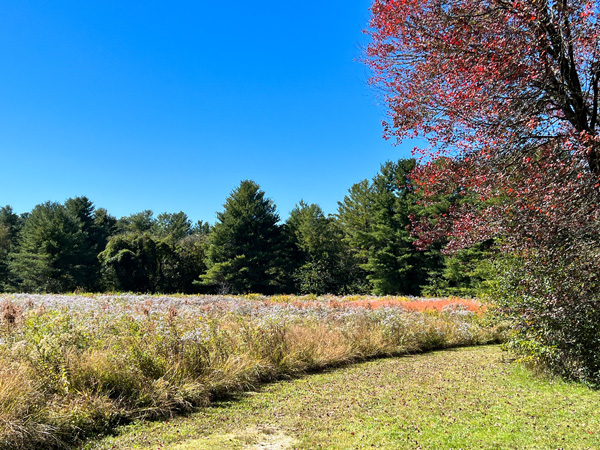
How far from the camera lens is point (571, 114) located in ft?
15.3

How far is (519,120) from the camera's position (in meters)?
4.41

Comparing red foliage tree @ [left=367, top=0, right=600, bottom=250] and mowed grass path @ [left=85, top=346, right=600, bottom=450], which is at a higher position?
red foliage tree @ [left=367, top=0, right=600, bottom=250]

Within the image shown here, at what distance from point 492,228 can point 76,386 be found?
5.63 meters

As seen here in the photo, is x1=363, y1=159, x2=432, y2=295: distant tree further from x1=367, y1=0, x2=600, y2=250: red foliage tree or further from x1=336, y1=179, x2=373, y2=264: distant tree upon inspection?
x1=367, y1=0, x2=600, y2=250: red foliage tree

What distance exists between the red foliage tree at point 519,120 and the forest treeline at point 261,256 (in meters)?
18.8

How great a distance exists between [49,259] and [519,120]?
32.5 meters

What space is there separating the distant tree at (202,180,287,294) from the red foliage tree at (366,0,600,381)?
24.6m

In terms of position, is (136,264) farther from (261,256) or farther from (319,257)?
(319,257)

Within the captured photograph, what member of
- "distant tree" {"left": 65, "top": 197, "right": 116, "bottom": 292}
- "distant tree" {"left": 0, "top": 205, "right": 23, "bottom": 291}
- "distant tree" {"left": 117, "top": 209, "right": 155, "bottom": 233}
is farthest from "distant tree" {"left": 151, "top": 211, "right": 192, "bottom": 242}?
"distant tree" {"left": 0, "top": 205, "right": 23, "bottom": 291}

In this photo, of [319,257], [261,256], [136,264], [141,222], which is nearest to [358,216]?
[319,257]

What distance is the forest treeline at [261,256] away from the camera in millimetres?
26828

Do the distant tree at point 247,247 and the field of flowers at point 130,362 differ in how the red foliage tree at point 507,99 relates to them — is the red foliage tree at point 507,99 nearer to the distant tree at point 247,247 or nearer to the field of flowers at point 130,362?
the field of flowers at point 130,362

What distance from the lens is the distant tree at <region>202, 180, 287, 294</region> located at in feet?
96.4

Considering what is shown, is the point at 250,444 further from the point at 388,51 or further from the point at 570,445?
the point at 388,51
